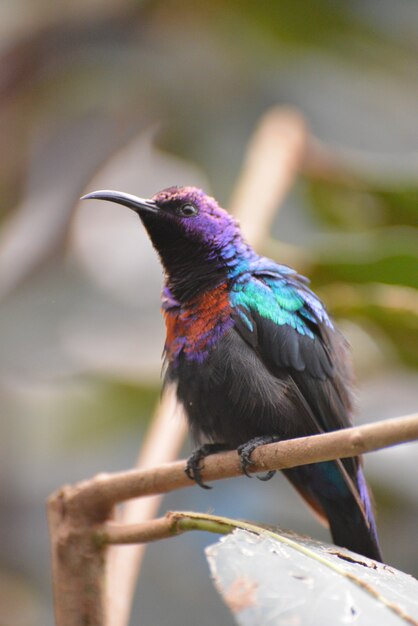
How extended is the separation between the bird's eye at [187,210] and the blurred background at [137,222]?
561 mm

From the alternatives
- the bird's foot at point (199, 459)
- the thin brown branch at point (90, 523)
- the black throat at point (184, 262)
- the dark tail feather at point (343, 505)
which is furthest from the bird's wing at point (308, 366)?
the thin brown branch at point (90, 523)

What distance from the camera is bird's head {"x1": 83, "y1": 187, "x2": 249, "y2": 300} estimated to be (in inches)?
107

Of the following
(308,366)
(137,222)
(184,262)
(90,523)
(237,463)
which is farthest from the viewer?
(137,222)

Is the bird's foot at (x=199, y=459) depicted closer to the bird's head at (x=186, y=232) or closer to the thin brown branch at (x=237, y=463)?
the thin brown branch at (x=237, y=463)

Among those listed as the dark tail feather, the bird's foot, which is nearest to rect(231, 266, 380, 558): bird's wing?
the dark tail feather

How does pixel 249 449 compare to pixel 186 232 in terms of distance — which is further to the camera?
pixel 186 232

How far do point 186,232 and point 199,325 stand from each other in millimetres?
395

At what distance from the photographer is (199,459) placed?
7.75ft

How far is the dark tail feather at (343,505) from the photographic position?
243cm

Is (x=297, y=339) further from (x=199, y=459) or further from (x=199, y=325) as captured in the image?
(x=199, y=459)

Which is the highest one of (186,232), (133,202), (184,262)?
(133,202)

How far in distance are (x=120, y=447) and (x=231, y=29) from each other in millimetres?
2422

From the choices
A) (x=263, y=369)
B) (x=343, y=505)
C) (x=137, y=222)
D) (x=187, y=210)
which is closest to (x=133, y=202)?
(x=187, y=210)

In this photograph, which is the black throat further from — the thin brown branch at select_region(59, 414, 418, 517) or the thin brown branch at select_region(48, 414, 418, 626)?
the thin brown branch at select_region(48, 414, 418, 626)
